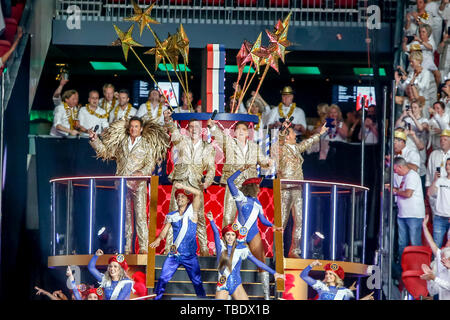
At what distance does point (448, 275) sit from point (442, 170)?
128 centimetres

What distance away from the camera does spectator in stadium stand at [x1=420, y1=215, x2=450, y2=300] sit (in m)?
9.91

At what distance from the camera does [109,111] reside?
12141 mm

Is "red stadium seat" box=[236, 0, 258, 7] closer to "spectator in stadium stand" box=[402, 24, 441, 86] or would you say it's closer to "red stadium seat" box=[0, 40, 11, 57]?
"spectator in stadium stand" box=[402, 24, 441, 86]

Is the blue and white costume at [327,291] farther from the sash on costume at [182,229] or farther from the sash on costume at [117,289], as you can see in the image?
the sash on costume at [117,289]

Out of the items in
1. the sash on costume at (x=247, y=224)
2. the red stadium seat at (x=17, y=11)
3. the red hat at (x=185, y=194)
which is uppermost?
the red stadium seat at (x=17, y=11)

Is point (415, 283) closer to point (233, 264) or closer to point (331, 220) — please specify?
point (331, 220)

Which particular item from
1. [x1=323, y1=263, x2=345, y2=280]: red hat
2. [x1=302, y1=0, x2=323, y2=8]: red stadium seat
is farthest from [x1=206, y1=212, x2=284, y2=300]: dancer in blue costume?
[x1=302, y1=0, x2=323, y2=8]: red stadium seat

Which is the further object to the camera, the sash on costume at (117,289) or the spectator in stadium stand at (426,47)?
the spectator in stadium stand at (426,47)

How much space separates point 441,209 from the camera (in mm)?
10672

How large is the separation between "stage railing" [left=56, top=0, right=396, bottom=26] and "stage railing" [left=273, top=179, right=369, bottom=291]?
3.62 m

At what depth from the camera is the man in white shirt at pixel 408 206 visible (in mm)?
10805

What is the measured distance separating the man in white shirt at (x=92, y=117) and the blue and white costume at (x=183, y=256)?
2.91 meters

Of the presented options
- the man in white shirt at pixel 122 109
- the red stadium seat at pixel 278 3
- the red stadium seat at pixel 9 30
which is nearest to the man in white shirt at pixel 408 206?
the man in white shirt at pixel 122 109
